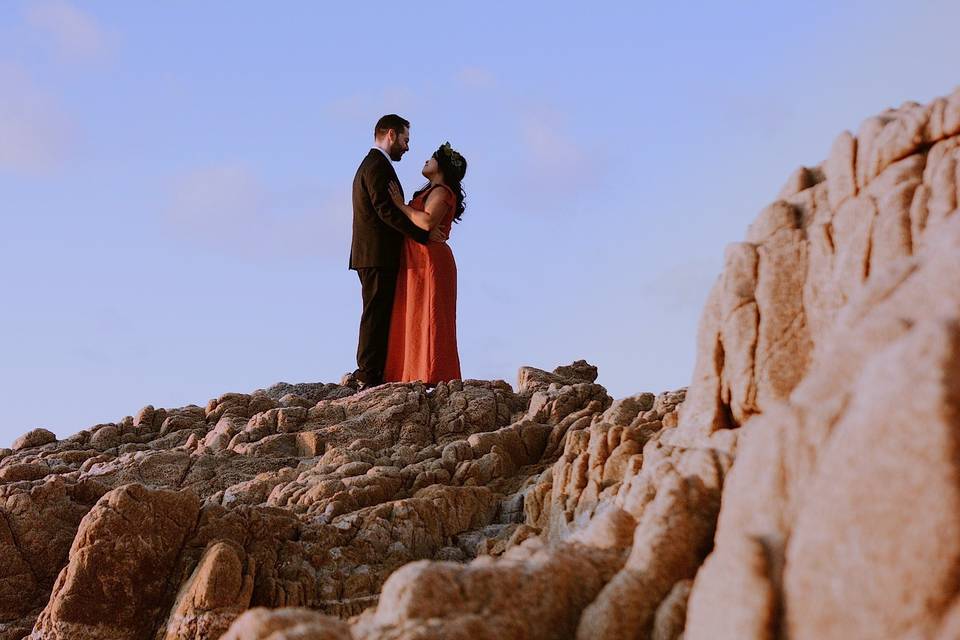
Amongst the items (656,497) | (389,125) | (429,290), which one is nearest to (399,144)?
(389,125)

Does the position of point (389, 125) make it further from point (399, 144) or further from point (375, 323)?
point (375, 323)

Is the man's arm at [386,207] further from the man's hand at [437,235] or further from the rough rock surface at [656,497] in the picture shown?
the rough rock surface at [656,497]

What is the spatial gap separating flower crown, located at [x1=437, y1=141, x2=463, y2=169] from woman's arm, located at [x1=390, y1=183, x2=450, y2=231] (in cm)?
66

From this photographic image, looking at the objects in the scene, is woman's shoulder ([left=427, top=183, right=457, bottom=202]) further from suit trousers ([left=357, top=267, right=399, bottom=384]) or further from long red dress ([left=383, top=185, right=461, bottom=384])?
suit trousers ([left=357, top=267, right=399, bottom=384])

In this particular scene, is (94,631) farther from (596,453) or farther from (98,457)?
(98,457)

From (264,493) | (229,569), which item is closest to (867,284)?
(229,569)

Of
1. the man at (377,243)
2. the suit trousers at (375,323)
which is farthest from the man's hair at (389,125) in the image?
the suit trousers at (375,323)

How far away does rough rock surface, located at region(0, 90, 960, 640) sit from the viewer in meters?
5.57

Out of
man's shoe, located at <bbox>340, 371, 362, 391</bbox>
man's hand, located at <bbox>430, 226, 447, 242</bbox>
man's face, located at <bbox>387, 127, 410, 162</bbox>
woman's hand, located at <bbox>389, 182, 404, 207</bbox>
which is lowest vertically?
man's shoe, located at <bbox>340, 371, 362, 391</bbox>

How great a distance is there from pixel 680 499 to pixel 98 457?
12.9m

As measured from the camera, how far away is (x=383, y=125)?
71.1ft

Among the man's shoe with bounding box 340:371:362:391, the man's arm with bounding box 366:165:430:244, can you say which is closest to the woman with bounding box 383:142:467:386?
the man's arm with bounding box 366:165:430:244

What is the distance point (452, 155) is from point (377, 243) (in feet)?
6.99

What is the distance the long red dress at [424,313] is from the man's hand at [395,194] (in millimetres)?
348
